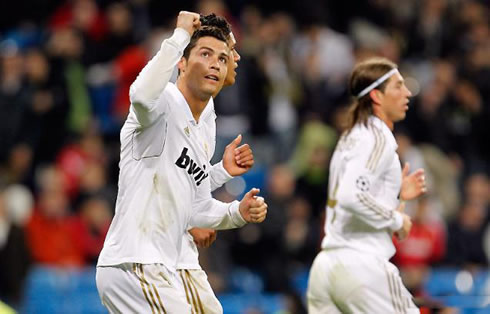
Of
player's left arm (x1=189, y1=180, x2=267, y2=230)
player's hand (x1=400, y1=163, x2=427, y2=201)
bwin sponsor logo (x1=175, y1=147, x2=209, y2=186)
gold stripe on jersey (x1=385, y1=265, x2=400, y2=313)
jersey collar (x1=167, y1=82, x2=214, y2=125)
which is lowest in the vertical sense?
gold stripe on jersey (x1=385, y1=265, x2=400, y2=313)

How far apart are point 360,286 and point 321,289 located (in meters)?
0.32

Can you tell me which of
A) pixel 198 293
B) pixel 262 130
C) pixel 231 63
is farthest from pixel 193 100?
pixel 262 130

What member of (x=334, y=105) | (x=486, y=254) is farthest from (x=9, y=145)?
(x=486, y=254)

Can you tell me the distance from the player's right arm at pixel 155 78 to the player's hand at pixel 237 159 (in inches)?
35.5

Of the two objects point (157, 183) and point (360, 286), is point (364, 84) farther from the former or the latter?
point (157, 183)

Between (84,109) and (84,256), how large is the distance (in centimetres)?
248

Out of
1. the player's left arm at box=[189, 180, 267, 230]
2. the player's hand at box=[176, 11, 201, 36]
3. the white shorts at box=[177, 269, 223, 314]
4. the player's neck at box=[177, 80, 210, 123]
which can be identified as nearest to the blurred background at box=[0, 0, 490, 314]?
the player's left arm at box=[189, 180, 267, 230]

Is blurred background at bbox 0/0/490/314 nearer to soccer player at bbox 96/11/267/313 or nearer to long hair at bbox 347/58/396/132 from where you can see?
long hair at bbox 347/58/396/132

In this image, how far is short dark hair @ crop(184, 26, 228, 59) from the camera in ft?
19.5

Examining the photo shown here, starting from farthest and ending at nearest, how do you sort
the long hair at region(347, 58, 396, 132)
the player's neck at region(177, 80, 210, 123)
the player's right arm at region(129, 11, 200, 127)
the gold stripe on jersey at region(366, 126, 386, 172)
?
the long hair at region(347, 58, 396, 132), the gold stripe on jersey at region(366, 126, 386, 172), the player's neck at region(177, 80, 210, 123), the player's right arm at region(129, 11, 200, 127)

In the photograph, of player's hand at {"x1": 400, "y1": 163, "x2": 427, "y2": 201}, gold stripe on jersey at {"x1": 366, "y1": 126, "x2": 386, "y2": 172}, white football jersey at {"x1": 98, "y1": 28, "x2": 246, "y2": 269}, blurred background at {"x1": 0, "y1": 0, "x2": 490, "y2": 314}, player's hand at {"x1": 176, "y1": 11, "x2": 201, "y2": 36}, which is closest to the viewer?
player's hand at {"x1": 176, "y1": 11, "x2": 201, "y2": 36}

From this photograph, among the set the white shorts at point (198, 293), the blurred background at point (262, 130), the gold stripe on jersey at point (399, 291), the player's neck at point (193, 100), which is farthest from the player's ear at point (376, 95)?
the blurred background at point (262, 130)

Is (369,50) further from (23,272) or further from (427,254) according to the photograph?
(23,272)

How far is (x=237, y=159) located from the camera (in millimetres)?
6305
